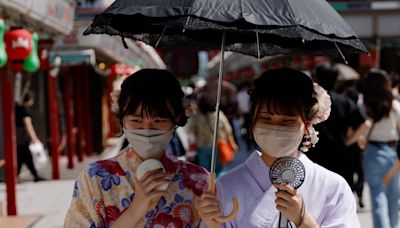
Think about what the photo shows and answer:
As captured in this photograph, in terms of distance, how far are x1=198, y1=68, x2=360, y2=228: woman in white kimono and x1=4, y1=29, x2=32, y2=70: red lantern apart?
5594 millimetres

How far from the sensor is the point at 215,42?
3.53m

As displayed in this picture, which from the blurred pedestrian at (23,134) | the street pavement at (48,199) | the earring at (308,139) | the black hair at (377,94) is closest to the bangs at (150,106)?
the earring at (308,139)

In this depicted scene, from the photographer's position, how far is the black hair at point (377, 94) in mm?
5961

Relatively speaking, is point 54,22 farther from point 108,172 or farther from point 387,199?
point 108,172

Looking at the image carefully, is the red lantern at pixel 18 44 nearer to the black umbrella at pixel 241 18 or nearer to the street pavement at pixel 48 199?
the street pavement at pixel 48 199

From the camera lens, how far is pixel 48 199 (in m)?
10.5

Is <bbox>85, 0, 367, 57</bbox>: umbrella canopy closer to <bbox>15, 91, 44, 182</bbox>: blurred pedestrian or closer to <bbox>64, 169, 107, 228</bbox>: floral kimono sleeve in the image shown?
<bbox>64, 169, 107, 228</bbox>: floral kimono sleeve

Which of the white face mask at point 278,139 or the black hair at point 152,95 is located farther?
the black hair at point 152,95

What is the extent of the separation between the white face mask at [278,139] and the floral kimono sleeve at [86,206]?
0.67 metres

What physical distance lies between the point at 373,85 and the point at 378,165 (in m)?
0.75

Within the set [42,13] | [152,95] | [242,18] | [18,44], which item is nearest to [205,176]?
[152,95]

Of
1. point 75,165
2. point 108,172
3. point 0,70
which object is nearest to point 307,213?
point 108,172

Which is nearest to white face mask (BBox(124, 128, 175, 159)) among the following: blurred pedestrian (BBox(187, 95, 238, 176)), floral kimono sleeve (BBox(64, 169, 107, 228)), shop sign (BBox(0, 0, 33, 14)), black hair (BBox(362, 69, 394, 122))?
floral kimono sleeve (BBox(64, 169, 107, 228))

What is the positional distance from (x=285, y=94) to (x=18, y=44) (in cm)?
574
